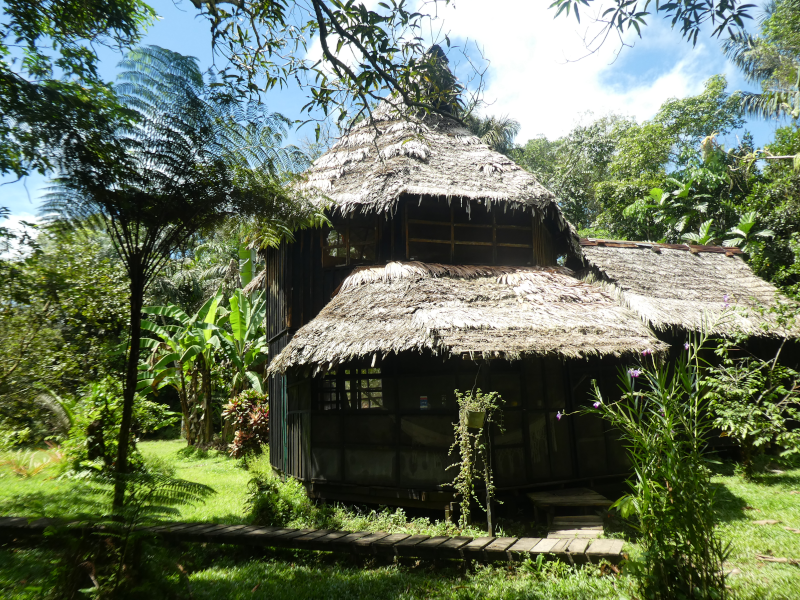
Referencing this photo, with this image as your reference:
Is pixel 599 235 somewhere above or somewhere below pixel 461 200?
above

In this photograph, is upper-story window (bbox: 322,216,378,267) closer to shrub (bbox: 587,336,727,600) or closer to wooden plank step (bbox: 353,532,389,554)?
wooden plank step (bbox: 353,532,389,554)

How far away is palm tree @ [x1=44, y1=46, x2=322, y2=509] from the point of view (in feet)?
15.6

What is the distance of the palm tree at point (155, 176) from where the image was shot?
4742mm

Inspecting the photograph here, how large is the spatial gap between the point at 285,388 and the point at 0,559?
224 inches

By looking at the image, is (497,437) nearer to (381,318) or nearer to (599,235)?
(381,318)

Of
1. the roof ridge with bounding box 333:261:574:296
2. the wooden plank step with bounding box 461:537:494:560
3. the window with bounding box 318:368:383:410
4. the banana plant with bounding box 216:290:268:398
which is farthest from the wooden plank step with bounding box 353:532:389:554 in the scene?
the banana plant with bounding box 216:290:268:398

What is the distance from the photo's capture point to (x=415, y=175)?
9.02 metres

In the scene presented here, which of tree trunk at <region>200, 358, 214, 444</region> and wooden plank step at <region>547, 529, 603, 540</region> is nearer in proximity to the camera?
wooden plank step at <region>547, 529, 603, 540</region>

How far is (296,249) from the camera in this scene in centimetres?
978

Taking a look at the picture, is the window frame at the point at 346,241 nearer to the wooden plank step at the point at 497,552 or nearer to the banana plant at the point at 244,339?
the banana plant at the point at 244,339

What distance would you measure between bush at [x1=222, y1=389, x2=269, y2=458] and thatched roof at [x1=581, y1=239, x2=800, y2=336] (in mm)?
8490

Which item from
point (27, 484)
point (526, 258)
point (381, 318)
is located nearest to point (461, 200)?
point (526, 258)

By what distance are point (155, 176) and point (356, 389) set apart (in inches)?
175

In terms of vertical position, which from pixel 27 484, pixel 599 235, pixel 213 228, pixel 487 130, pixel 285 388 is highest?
pixel 487 130
